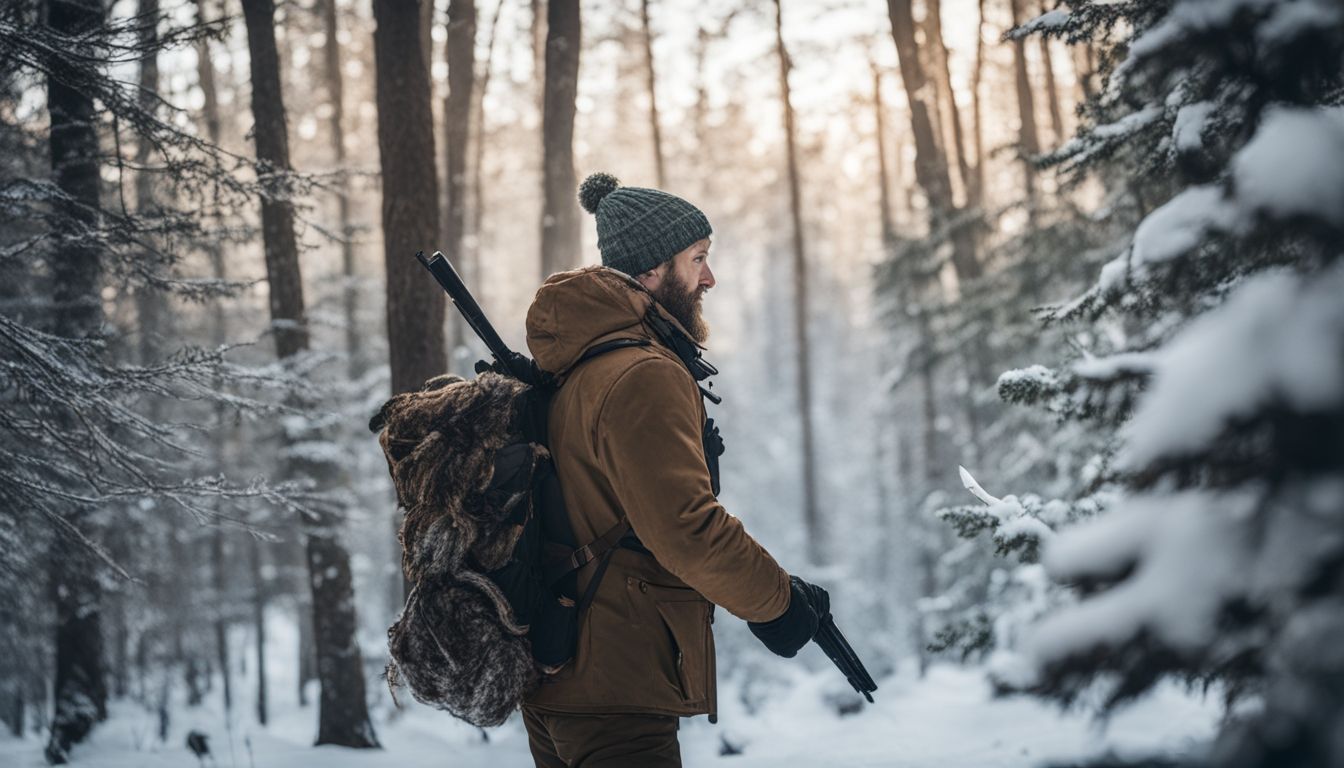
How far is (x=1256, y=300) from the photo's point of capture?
5.14 ft

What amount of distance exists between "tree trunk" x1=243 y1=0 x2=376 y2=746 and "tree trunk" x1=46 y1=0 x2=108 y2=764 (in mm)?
1289

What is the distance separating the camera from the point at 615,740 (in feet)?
8.26

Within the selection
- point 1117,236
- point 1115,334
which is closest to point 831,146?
point 1117,236

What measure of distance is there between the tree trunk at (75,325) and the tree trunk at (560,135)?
16.3 feet

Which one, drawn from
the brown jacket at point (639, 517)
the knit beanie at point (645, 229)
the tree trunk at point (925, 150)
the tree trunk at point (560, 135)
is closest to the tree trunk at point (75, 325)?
the tree trunk at point (560, 135)

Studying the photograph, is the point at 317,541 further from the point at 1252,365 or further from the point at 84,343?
the point at 1252,365

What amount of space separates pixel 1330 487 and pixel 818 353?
151ft

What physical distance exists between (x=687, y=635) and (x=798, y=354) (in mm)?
17068

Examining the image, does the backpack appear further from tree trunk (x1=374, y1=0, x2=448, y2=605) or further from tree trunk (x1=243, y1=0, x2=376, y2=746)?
tree trunk (x1=243, y1=0, x2=376, y2=746)

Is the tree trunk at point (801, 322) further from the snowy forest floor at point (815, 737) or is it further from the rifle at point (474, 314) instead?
→ the rifle at point (474, 314)

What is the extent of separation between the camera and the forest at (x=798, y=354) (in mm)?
1566

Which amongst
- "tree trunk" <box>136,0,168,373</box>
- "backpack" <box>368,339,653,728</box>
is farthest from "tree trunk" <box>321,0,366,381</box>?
"backpack" <box>368,339,653,728</box>

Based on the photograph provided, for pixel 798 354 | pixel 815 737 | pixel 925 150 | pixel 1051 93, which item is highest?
pixel 1051 93

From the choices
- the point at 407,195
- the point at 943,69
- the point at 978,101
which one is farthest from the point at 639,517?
the point at 978,101
